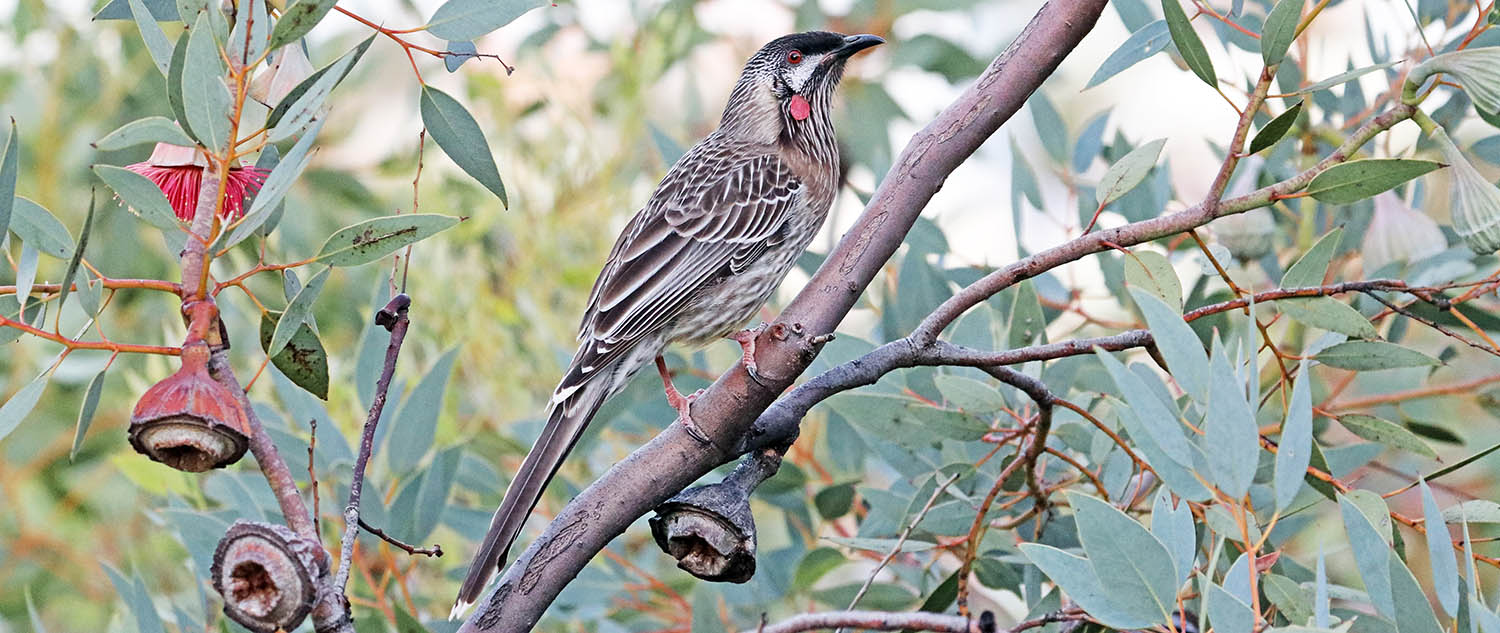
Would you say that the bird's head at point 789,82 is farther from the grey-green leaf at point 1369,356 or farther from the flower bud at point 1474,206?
the flower bud at point 1474,206

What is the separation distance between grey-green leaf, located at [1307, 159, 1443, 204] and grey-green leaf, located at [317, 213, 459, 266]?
0.90m

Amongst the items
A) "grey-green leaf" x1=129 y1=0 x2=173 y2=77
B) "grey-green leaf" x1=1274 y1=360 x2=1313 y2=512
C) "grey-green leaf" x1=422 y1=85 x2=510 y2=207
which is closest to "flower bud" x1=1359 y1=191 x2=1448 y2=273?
"grey-green leaf" x1=1274 y1=360 x2=1313 y2=512

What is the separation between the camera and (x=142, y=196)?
1227mm

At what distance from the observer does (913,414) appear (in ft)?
5.88

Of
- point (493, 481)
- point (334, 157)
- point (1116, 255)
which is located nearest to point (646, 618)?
point (493, 481)

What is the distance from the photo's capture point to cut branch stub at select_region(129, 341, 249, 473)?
112cm

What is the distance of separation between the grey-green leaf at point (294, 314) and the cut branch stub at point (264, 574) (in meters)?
0.22

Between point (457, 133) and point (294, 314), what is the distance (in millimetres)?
295

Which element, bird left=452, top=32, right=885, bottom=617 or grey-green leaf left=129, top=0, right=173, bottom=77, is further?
bird left=452, top=32, right=885, bottom=617

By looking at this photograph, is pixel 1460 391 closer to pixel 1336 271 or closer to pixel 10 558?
pixel 1336 271

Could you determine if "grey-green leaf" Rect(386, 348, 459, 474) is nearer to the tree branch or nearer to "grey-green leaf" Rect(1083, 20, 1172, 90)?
the tree branch

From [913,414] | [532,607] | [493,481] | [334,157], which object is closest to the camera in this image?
[532,607]

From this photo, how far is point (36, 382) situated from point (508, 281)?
221 centimetres

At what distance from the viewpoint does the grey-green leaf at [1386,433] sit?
1602 mm
